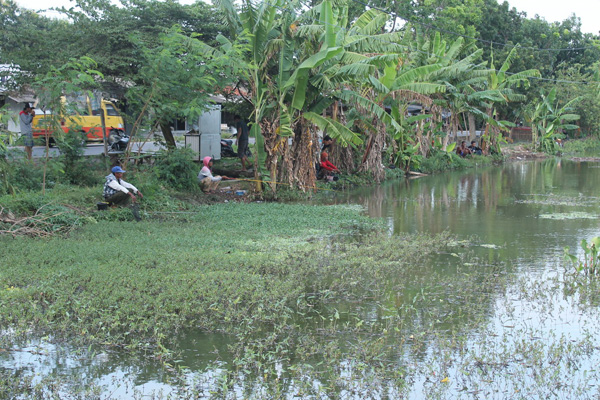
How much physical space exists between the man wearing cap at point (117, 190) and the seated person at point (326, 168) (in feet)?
26.9

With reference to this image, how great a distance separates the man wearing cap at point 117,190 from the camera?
12367mm

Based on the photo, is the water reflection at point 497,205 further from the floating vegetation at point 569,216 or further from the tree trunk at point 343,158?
the tree trunk at point 343,158

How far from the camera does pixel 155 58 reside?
46.3 feet

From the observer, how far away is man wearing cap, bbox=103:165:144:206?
40.6ft

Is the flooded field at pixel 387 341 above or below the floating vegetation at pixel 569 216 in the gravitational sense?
below

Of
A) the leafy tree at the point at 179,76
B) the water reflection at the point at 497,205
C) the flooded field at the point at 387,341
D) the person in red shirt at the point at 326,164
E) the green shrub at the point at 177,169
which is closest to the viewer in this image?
the flooded field at the point at 387,341

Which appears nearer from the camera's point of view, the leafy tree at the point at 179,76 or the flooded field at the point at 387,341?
the flooded field at the point at 387,341

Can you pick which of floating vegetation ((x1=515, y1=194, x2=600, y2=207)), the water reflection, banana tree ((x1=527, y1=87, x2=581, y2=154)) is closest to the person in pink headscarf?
the water reflection

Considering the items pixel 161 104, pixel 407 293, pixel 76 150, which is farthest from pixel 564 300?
pixel 76 150

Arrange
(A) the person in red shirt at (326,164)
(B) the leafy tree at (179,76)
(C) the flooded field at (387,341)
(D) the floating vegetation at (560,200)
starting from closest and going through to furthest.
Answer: (C) the flooded field at (387,341), (B) the leafy tree at (179,76), (D) the floating vegetation at (560,200), (A) the person in red shirt at (326,164)

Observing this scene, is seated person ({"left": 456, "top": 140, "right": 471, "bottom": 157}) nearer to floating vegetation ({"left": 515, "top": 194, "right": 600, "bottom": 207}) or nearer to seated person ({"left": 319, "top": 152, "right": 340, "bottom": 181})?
floating vegetation ({"left": 515, "top": 194, "right": 600, "bottom": 207})

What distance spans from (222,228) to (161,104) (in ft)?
13.5

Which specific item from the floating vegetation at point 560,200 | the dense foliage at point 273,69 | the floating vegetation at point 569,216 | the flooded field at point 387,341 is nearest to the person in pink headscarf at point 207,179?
the dense foliage at point 273,69

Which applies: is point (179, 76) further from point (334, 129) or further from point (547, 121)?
point (547, 121)
